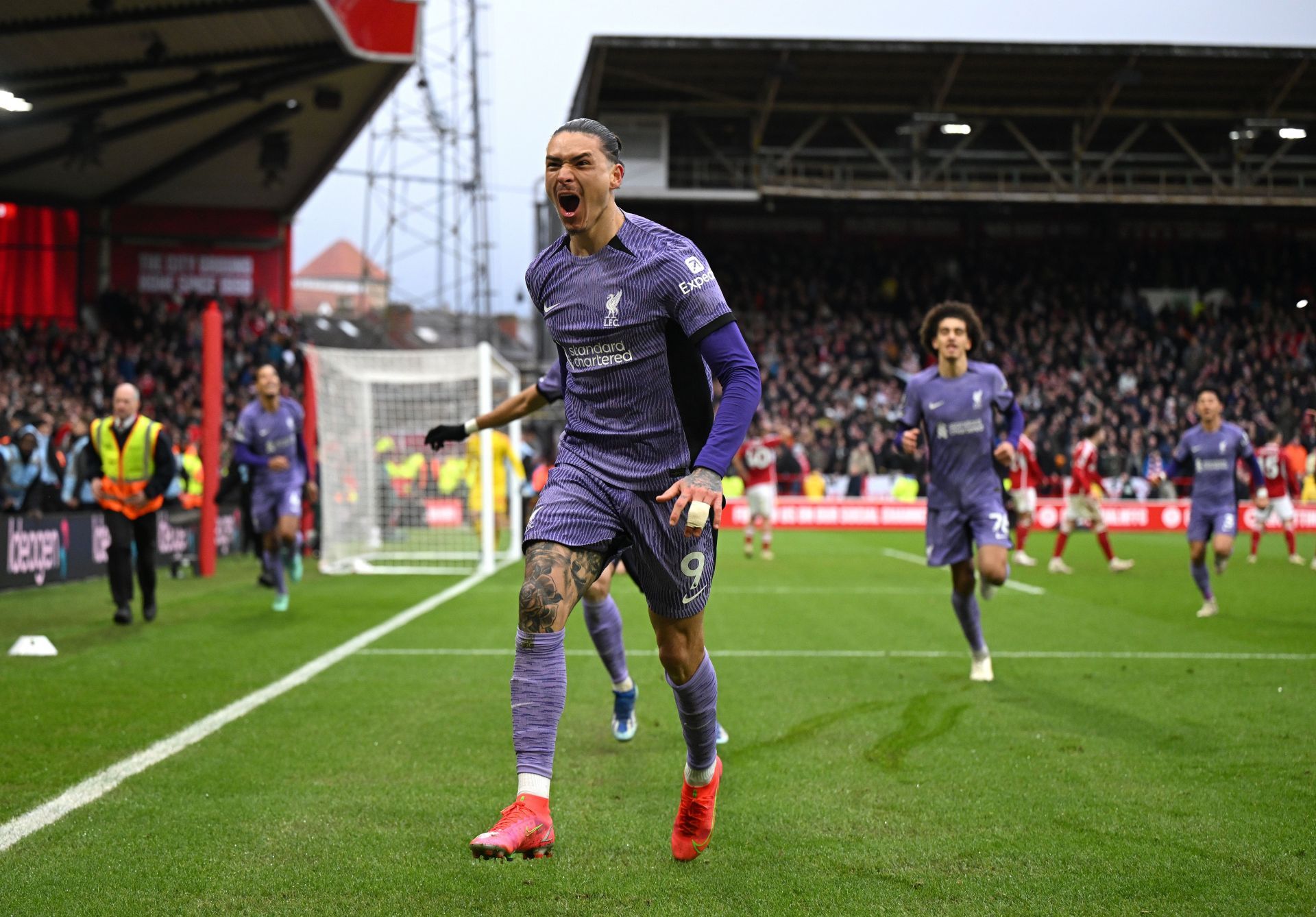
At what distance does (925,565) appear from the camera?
1767 cm

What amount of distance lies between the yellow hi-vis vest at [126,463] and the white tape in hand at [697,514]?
8.15m

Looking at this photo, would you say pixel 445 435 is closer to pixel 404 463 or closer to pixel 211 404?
pixel 211 404

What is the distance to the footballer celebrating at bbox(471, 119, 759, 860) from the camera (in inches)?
151

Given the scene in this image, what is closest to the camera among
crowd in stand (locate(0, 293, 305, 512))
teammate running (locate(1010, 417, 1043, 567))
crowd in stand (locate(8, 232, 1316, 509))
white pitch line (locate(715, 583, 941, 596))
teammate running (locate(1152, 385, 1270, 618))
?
teammate running (locate(1152, 385, 1270, 618))

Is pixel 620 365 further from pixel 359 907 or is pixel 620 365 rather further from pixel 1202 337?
pixel 1202 337

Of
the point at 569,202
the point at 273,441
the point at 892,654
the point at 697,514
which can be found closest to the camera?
the point at 697,514

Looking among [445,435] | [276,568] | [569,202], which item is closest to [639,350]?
[569,202]

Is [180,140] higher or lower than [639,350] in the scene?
higher

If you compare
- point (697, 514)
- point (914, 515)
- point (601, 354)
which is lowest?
point (914, 515)

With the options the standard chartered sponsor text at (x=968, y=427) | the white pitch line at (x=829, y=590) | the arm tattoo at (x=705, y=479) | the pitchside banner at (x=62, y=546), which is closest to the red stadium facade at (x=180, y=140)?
the pitchside banner at (x=62, y=546)

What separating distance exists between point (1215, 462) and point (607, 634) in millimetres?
8519

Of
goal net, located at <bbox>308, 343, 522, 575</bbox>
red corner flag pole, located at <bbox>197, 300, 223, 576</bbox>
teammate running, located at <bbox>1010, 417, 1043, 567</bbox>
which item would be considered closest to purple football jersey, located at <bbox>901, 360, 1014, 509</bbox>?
goal net, located at <bbox>308, 343, 522, 575</bbox>

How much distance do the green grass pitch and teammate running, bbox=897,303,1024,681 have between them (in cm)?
68

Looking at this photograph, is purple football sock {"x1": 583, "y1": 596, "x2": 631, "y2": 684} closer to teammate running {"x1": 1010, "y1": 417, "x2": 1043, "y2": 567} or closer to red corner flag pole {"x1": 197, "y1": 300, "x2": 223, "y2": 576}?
red corner flag pole {"x1": 197, "y1": 300, "x2": 223, "y2": 576}
